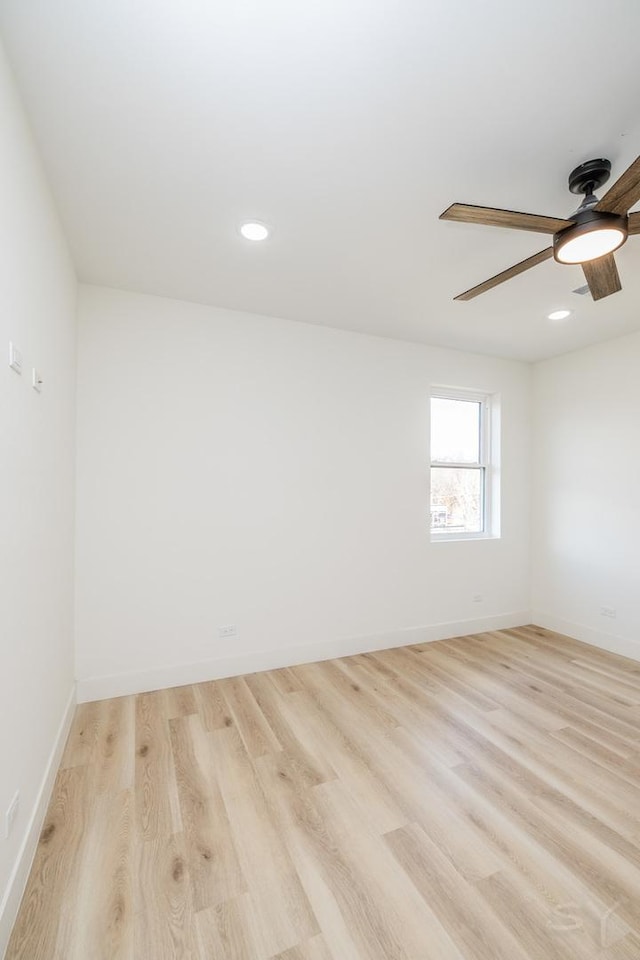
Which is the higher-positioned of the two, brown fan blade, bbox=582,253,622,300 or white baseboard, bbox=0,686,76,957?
brown fan blade, bbox=582,253,622,300

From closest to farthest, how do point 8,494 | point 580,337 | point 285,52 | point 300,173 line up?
point 285,52 < point 8,494 < point 300,173 < point 580,337

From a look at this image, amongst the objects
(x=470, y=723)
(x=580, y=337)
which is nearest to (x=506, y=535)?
(x=580, y=337)

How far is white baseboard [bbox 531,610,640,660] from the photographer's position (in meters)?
3.55

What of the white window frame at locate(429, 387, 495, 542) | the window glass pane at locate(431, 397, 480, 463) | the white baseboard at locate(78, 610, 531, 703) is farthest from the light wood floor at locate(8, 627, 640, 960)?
the window glass pane at locate(431, 397, 480, 463)

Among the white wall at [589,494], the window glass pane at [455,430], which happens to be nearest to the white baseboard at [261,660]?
the white wall at [589,494]

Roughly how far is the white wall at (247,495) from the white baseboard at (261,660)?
0.5 inches

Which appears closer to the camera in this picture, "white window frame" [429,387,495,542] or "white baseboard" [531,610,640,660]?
"white baseboard" [531,610,640,660]

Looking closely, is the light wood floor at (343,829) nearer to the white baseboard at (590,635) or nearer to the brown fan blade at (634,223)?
the white baseboard at (590,635)

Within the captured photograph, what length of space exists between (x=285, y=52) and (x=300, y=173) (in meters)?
0.50

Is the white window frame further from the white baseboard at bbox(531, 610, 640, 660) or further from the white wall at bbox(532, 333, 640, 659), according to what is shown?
the white baseboard at bbox(531, 610, 640, 660)

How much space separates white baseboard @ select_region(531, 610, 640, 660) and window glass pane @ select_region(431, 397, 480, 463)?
5.77ft

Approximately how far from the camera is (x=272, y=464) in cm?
330

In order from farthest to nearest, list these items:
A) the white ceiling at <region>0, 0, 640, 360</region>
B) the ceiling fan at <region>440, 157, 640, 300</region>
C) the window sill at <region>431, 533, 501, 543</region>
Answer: the window sill at <region>431, 533, 501, 543</region> → the ceiling fan at <region>440, 157, 640, 300</region> → the white ceiling at <region>0, 0, 640, 360</region>

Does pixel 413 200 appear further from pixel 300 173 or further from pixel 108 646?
pixel 108 646
